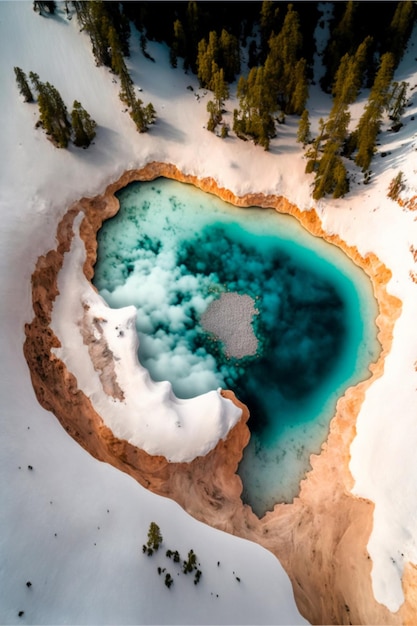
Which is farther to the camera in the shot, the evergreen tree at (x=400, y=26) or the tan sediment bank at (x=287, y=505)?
the evergreen tree at (x=400, y=26)

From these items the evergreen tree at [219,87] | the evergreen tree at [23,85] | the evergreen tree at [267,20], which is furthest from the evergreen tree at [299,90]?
the evergreen tree at [23,85]

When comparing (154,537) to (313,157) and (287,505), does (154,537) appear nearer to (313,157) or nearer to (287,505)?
(287,505)

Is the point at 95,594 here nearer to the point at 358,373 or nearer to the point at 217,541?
the point at 217,541

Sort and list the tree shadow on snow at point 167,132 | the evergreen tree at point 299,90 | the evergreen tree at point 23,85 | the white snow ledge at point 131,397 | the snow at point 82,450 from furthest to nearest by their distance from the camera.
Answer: the tree shadow on snow at point 167,132 → the evergreen tree at point 299,90 → the evergreen tree at point 23,85 → the white snow ledge at point 131,397 → the snow at point 82,450

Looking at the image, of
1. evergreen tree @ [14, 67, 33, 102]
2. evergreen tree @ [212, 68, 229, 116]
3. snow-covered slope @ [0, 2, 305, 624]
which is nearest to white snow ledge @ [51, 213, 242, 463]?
snow-covered slope @ [0, 2, 305, 624]

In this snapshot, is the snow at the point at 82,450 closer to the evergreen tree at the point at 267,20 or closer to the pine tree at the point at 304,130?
the pine tree at the point at 304,130

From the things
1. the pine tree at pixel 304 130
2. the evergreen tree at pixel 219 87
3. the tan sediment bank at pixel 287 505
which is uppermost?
A: the evergreen tree at pixel 219 87

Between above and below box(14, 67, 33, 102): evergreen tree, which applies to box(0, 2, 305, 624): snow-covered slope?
below

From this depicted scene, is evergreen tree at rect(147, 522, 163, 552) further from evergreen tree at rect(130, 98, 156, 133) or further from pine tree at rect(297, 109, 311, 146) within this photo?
pine tree at rect(297, 109, 311, 146)
